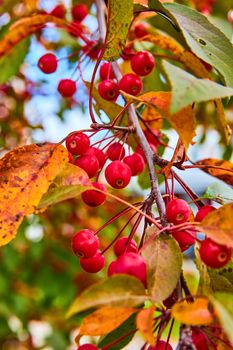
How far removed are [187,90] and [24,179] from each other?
14.2 inches

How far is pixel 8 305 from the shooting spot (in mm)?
3279

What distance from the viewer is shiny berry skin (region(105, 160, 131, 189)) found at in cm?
107

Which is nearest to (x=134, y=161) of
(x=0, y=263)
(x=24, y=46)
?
(x=24, y=46)

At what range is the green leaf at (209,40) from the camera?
108cm

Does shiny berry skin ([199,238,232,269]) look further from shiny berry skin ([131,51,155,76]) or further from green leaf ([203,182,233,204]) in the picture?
shiny berry skin ([131,51,155,76])

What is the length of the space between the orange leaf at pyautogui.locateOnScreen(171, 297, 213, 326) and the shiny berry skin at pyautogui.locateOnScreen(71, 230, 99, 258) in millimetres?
284

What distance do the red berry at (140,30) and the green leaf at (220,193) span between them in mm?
632

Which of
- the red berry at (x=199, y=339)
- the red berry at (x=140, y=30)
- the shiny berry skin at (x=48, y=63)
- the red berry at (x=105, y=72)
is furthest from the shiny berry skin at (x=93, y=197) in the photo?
the red berry at (x=140, y=30)

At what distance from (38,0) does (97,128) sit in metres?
1.36

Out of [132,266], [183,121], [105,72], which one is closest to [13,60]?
[105,72]

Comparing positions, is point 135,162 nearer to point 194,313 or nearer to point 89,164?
point 89,164

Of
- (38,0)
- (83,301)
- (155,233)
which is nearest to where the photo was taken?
(83,301)

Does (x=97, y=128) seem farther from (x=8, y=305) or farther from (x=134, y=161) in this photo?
(x=8, y=305)

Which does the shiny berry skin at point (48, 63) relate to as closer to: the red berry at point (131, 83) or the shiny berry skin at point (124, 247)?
the red berry at point (131, 83)
